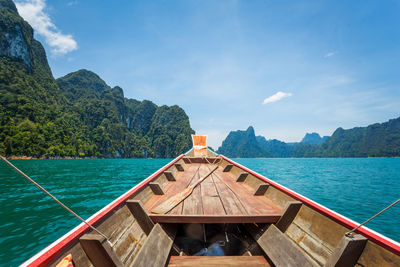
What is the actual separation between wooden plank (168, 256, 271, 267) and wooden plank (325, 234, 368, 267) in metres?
0.65

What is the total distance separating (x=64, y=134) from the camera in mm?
56969

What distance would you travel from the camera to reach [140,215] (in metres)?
2.22

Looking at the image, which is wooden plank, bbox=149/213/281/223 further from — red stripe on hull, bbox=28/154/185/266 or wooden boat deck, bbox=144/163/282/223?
red stripe on hull, bbox=28/154/185/266

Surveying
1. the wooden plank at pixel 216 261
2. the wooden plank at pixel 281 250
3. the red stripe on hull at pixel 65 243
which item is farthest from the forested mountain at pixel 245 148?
the red stripe on hull at pixel 65 243

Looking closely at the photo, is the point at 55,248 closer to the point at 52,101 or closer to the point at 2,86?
the point at 2,86

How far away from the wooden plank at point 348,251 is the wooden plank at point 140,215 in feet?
6.37

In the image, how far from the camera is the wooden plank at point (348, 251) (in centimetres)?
147

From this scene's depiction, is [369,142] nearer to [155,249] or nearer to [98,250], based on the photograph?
[155,249]

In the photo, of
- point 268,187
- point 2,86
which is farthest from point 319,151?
point 2,86

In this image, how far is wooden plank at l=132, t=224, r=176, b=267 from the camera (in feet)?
5.32

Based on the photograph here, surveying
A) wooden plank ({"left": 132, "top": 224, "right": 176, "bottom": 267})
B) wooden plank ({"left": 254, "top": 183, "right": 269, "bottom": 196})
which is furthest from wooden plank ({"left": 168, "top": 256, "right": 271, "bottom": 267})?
wooden plank ({"left": 254, "top": 183, "right": 269, "bottom": 196})

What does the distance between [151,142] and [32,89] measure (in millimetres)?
61436

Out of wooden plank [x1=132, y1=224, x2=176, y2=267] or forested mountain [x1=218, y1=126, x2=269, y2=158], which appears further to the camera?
forested mountain [x1=218, y1=126, x2=269, y2=158]

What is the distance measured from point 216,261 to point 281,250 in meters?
0.72
